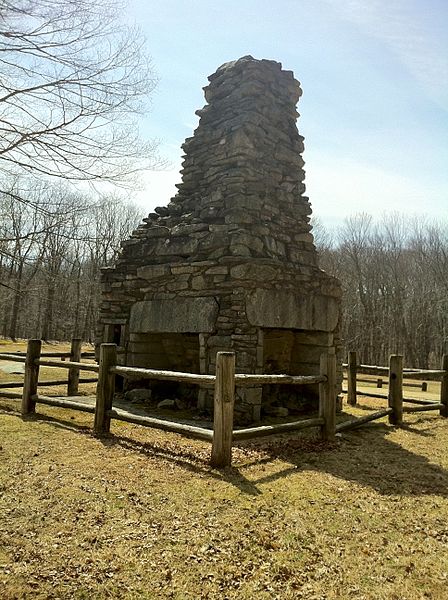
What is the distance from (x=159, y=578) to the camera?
8.65 feet

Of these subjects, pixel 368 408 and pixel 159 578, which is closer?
pixel 159 578

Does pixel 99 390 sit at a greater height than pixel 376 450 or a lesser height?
greater

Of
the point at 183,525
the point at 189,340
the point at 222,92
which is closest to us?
the point at 183,525

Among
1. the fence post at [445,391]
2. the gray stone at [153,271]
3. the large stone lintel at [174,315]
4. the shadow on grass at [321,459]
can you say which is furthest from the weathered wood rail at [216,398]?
the fence post at [445,391]

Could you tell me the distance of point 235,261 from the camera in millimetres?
7578

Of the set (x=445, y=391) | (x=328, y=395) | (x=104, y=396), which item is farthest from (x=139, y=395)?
(x=445, y=391)

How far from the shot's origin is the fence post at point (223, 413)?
4719 mm

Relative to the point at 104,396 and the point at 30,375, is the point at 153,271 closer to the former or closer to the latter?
the point at 30,375

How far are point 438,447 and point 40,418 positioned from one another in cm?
637

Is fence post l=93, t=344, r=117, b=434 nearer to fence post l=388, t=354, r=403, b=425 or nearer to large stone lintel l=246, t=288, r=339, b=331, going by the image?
large stone lintel l=246, t=288, r=339, b=331

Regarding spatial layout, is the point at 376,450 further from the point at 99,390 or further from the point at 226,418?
the point at 99,390

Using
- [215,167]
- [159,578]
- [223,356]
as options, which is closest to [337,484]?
[223,356]

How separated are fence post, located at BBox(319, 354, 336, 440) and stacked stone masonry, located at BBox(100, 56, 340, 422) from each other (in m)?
1.43

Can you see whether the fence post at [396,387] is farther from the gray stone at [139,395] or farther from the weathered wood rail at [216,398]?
the gray stone at [139,395]
